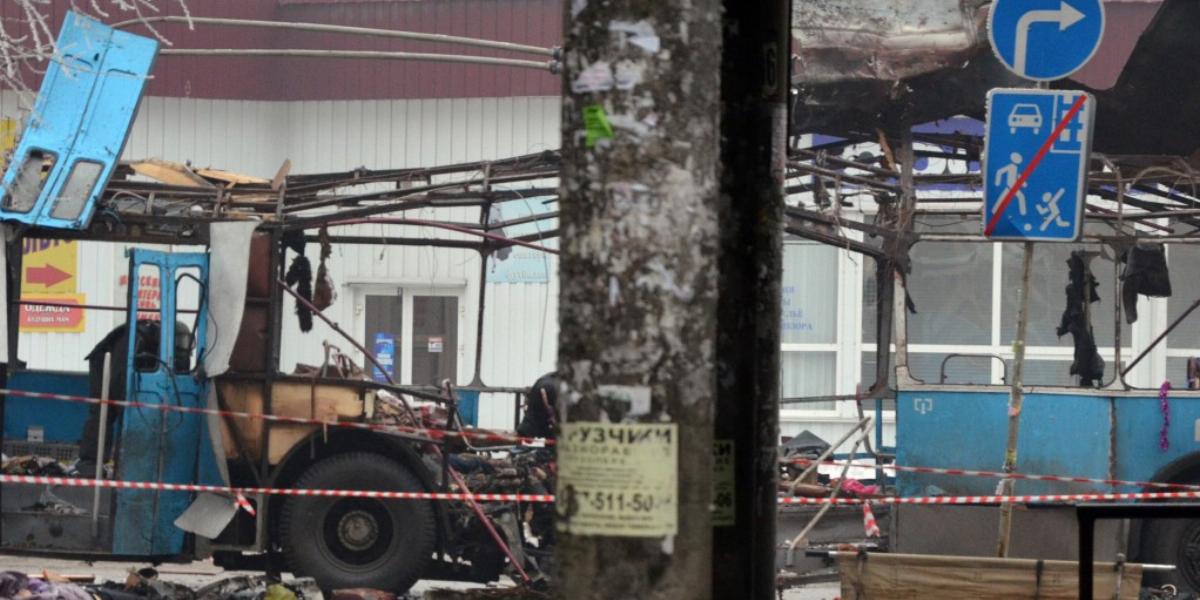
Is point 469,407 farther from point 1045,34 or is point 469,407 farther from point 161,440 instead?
point 1045,34

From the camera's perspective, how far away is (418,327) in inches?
793

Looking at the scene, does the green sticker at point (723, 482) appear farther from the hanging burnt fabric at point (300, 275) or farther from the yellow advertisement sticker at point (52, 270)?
the yellow advertisement sticker at point (52, 270)

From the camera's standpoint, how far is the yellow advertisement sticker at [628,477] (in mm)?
2811

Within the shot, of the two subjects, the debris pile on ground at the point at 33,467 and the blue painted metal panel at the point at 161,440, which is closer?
the blue painted metal panel at the point at 161,440

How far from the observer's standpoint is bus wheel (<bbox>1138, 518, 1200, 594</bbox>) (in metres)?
9.68

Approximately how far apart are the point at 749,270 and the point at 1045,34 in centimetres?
432

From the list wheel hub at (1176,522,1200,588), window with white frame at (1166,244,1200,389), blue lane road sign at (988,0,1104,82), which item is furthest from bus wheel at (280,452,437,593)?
window with white frame at (1166,244,1200,389)

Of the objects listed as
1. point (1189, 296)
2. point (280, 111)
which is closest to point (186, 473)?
point (280, 111)

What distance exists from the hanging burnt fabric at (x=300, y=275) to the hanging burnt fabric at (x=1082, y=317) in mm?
5280

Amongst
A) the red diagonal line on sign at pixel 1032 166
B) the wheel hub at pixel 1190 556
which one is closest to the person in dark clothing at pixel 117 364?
the red diagonal line on sign at pixel 1032 166

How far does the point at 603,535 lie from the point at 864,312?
16.9 metres

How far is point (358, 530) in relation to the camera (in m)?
10.5

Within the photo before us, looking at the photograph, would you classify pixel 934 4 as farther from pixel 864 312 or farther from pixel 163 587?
pixel 864 312

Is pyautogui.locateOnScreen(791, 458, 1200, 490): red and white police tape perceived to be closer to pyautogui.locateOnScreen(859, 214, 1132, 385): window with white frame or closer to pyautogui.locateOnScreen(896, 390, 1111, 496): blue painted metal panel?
pyautogui.locateOnScreen(896, 390, 1111, 496): blue painted metal panel
